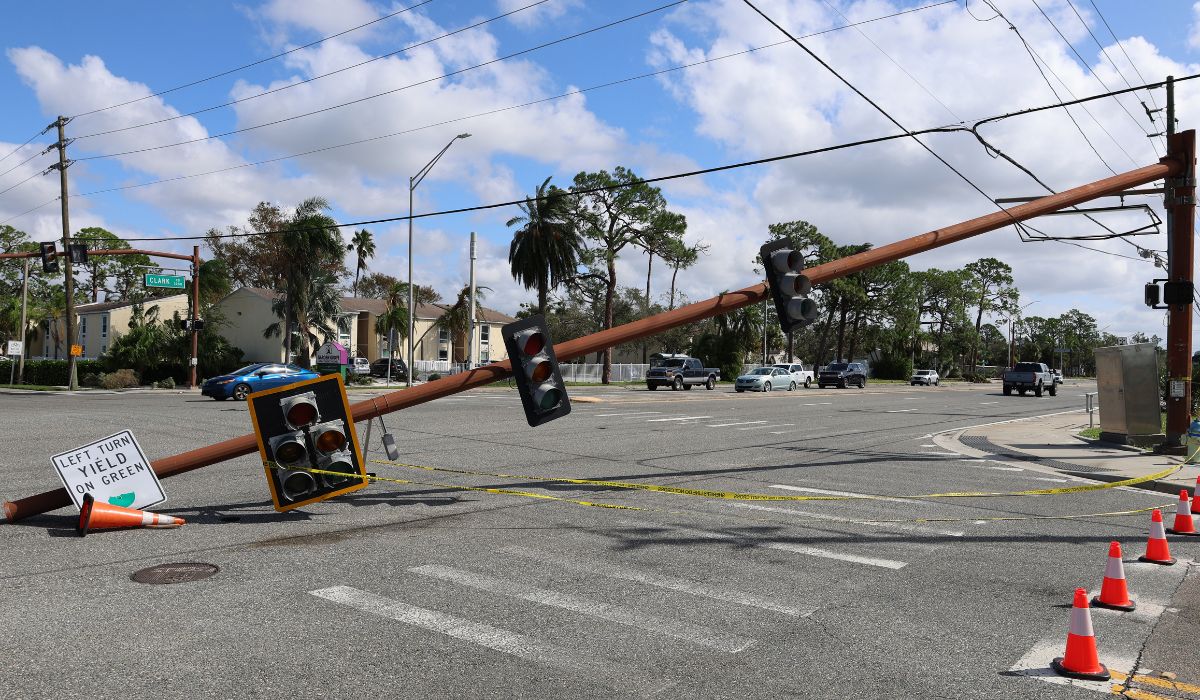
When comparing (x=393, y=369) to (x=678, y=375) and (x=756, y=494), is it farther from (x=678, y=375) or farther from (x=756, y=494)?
(x=756, y=494)

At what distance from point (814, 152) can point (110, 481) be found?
11.4 metres

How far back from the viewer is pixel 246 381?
3138 cm

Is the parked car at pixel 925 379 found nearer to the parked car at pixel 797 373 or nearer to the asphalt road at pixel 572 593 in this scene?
the parked car at pixel 797 373

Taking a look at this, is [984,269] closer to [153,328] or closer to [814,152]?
[153,328]

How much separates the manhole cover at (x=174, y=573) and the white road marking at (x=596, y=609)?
5.21 feet

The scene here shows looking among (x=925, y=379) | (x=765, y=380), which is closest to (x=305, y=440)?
(x=765, y=380)

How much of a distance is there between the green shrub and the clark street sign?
24.0 feet

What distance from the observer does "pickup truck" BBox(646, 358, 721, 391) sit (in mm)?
48625

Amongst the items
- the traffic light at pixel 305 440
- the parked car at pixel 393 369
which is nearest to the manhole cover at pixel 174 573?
the traffic light at pixel 305 440

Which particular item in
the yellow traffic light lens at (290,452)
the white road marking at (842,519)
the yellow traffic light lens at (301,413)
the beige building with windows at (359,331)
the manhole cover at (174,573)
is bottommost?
the manhole cover at (174,573)

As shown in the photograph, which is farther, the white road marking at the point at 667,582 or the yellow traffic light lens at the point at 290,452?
the yellow traffic light lens at the point at 290,452

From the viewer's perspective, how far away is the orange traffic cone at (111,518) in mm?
8102

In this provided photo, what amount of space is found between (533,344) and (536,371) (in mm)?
282

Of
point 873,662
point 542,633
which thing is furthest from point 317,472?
point 873,662
